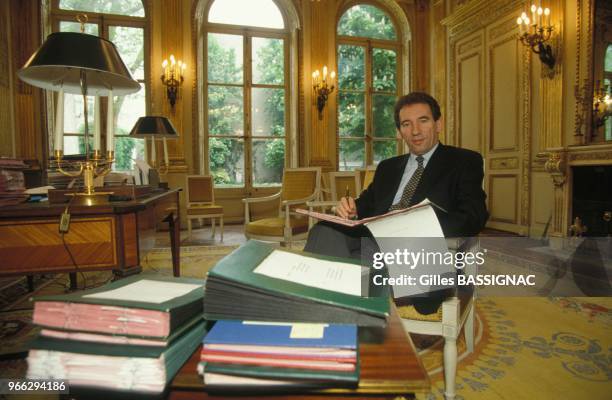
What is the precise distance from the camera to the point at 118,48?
591cm

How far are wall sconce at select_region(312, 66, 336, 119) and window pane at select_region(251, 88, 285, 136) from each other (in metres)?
0.64

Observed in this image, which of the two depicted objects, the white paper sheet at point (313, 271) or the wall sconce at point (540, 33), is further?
the wall sconce at point (540, 33)

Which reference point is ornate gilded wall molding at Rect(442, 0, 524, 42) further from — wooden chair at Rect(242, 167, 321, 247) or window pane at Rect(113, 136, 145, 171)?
window pane at Rect(113, 136, 145, 171)

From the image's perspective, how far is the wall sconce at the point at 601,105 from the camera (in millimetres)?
3742

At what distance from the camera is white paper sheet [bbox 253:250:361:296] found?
0.62 meters

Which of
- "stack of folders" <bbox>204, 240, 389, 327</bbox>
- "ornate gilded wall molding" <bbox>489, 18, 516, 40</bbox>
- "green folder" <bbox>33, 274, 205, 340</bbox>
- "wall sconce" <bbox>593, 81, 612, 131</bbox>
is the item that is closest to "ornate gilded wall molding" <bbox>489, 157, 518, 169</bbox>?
"wall sconce" <bbox>593, 81, 612, 131</bbox>

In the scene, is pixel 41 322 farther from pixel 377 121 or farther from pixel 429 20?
pixel 429 20

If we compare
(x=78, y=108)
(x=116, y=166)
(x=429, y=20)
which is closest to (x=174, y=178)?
(x=116, y=166)

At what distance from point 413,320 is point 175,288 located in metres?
1.04

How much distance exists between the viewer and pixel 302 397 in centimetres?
58

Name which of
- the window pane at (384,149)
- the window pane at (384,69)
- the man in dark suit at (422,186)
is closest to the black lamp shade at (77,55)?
the man in dark suit at (422,186)

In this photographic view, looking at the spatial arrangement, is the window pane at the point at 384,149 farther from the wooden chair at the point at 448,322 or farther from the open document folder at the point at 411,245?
the open document folder at the point at 411,245

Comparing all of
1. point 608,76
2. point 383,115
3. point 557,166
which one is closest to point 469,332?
point 557,166

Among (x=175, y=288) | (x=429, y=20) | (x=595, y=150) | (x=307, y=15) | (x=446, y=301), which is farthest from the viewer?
(x=429, y=20)
